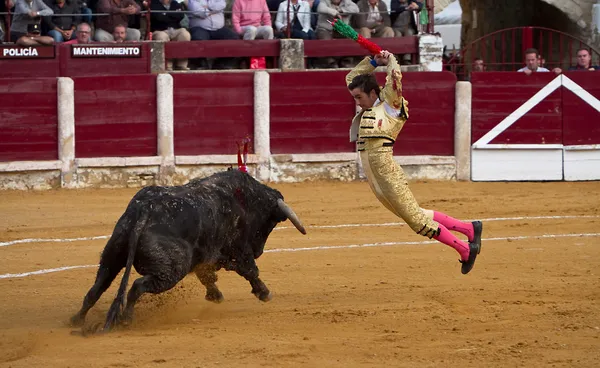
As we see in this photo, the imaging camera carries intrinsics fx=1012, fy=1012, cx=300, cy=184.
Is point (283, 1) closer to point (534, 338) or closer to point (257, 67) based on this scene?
point (257, 67)

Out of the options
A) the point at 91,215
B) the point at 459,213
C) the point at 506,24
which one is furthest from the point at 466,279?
the point at 506,24

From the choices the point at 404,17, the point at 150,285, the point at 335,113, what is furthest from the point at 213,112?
the point at 150,285

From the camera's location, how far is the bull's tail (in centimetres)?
487

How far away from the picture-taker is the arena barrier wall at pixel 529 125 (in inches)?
460

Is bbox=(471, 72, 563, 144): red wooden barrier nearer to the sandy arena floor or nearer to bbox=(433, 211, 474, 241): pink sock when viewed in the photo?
the sandy arena floor

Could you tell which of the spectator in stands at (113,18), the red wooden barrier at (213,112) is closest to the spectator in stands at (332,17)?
the red wooden barrier at (213,112)

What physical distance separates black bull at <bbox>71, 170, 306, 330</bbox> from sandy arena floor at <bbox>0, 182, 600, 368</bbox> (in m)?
0.20

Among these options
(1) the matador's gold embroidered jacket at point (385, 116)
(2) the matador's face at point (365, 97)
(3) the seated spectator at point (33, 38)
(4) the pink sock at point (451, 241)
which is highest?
(3) the seated spectator at point (33, 38)

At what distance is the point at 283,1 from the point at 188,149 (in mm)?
2347

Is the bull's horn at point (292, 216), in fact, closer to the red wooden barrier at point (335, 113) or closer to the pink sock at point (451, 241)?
the pink sock at point (451, 241)

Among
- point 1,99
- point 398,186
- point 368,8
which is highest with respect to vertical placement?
point 368,8

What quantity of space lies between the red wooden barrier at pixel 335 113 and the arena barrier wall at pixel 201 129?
0.04 feet

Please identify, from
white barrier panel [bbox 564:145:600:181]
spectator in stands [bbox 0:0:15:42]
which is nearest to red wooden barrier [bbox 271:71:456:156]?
white barrier panel [bbox 564:145:600:181]

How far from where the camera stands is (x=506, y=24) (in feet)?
53.8
